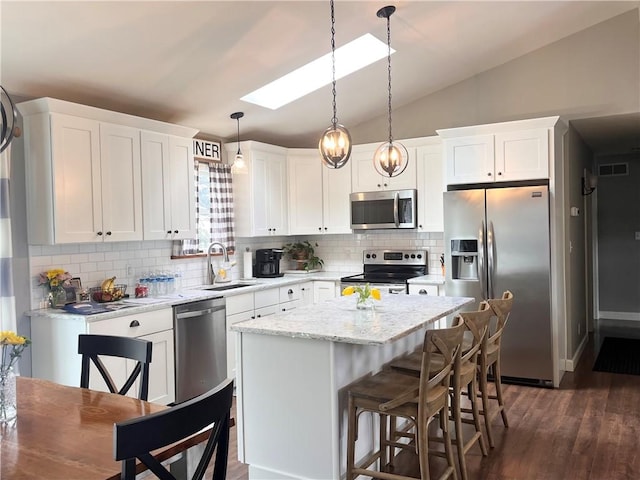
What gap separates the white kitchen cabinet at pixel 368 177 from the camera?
17.9 ft

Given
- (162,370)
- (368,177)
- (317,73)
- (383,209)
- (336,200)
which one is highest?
(317,73)

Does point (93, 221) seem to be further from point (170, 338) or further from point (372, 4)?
point (372, 4)

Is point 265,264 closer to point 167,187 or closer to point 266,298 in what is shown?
point 266,298

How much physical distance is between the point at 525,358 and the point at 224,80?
3562 millimetres

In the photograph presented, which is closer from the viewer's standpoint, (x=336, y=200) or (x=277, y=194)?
(x=277, y=194)

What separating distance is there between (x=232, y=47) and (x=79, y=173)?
1421 millimetres

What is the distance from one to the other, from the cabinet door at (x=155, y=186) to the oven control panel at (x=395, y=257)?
250cm

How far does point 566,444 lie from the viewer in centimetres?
332

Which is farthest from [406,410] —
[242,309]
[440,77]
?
[440,77]

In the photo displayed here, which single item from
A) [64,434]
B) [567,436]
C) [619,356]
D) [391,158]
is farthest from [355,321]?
[619,356]

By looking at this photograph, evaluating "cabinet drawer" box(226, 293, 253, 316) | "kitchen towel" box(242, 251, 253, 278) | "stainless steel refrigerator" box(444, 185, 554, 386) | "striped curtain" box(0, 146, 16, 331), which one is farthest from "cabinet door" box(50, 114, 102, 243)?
"stainless steel refrigerator" box(444, 185, 554, 386)

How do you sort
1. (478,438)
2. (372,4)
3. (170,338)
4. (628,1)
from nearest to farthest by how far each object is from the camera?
1. (478,438)
2. (372,4)
3. (170,338)
4. (628,1)

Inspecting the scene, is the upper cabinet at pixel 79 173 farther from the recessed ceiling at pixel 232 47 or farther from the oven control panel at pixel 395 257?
the oven control panel at pixel 395 257

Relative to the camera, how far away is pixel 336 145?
10.0 feet
